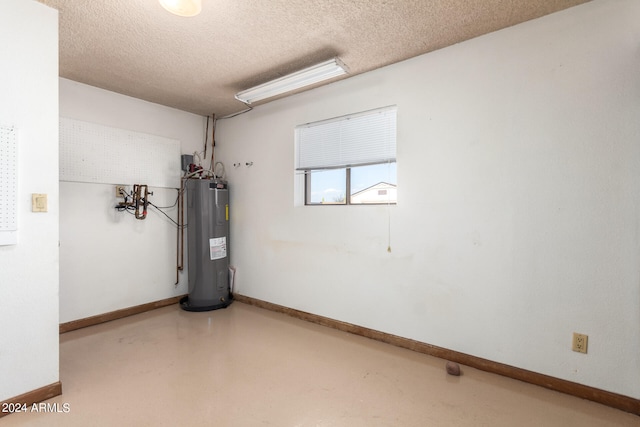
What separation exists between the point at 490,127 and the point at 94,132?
392cm

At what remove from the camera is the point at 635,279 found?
1.87 metres

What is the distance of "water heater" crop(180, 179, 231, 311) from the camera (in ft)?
12.7

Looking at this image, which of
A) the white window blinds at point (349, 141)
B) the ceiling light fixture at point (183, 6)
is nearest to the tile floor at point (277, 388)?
the white window blinds at point (349, 141)

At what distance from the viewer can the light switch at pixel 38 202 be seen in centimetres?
200

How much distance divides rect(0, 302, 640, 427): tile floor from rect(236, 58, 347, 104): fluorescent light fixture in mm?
2450

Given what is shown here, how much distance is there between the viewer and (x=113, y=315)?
11.5 feet

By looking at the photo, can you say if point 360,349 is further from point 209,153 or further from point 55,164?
point 209,153

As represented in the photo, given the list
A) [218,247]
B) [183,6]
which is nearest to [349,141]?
[183,6]

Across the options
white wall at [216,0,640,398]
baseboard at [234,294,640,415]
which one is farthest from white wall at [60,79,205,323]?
white wall at [216,0,640,398]

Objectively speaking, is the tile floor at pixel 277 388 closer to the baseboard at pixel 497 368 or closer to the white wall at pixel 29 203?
the baseboard at pixel 497 368

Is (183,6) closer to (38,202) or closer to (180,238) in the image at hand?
(38,202)

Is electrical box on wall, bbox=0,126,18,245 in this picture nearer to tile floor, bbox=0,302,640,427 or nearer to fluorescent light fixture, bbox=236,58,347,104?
tile floor, bbox=0,302,640,427

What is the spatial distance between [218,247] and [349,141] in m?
2.17

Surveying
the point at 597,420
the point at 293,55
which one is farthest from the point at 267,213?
the point at 597,420
